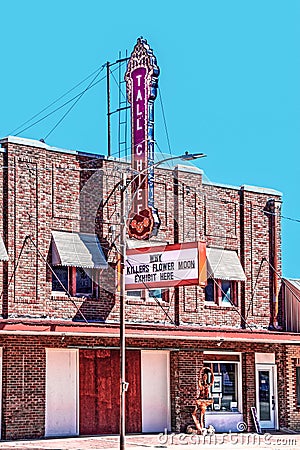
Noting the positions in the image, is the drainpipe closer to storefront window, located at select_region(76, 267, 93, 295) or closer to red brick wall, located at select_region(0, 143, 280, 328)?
red brick wall, located at select_region(0, 143, 280, 328)

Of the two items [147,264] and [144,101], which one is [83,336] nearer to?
[147,264]

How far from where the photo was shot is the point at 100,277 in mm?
30359

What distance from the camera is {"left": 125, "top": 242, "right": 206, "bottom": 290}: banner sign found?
28.4 meters

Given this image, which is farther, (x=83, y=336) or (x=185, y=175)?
(x=185, y=175)

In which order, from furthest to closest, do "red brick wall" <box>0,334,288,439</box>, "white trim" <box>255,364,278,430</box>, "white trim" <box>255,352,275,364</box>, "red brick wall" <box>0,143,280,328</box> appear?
"white trim" <box>255,352,275,364</box>, "white trim" <box>255,364,278,430</box>, "red brick wall" <box>0,143,280,328</box>, "red brick wall" <box>0,334,288,439</box>

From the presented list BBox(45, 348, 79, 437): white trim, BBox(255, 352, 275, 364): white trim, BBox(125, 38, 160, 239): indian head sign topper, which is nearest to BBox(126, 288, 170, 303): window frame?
BBox(125, 38, 160, 239): indian head sign topper

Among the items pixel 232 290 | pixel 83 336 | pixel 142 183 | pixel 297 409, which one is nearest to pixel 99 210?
pixel 142 183

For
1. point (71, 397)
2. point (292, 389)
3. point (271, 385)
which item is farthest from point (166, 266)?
point (292, 389)

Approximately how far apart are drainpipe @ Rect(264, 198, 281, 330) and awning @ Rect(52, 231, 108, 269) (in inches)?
315

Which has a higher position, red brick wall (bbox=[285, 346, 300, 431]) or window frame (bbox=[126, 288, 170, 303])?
window frame (bbox=[126, 288, 170, 303])

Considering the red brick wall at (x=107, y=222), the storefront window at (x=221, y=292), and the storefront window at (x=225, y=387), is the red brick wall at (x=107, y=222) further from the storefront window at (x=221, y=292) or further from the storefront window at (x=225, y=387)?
the storefront window at (x=225, y=387)

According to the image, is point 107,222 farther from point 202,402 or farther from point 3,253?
point 202,402

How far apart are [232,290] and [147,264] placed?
19.3 feet

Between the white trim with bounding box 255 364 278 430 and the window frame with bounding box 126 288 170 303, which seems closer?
the window frame with bounding box 126 288 170 303
